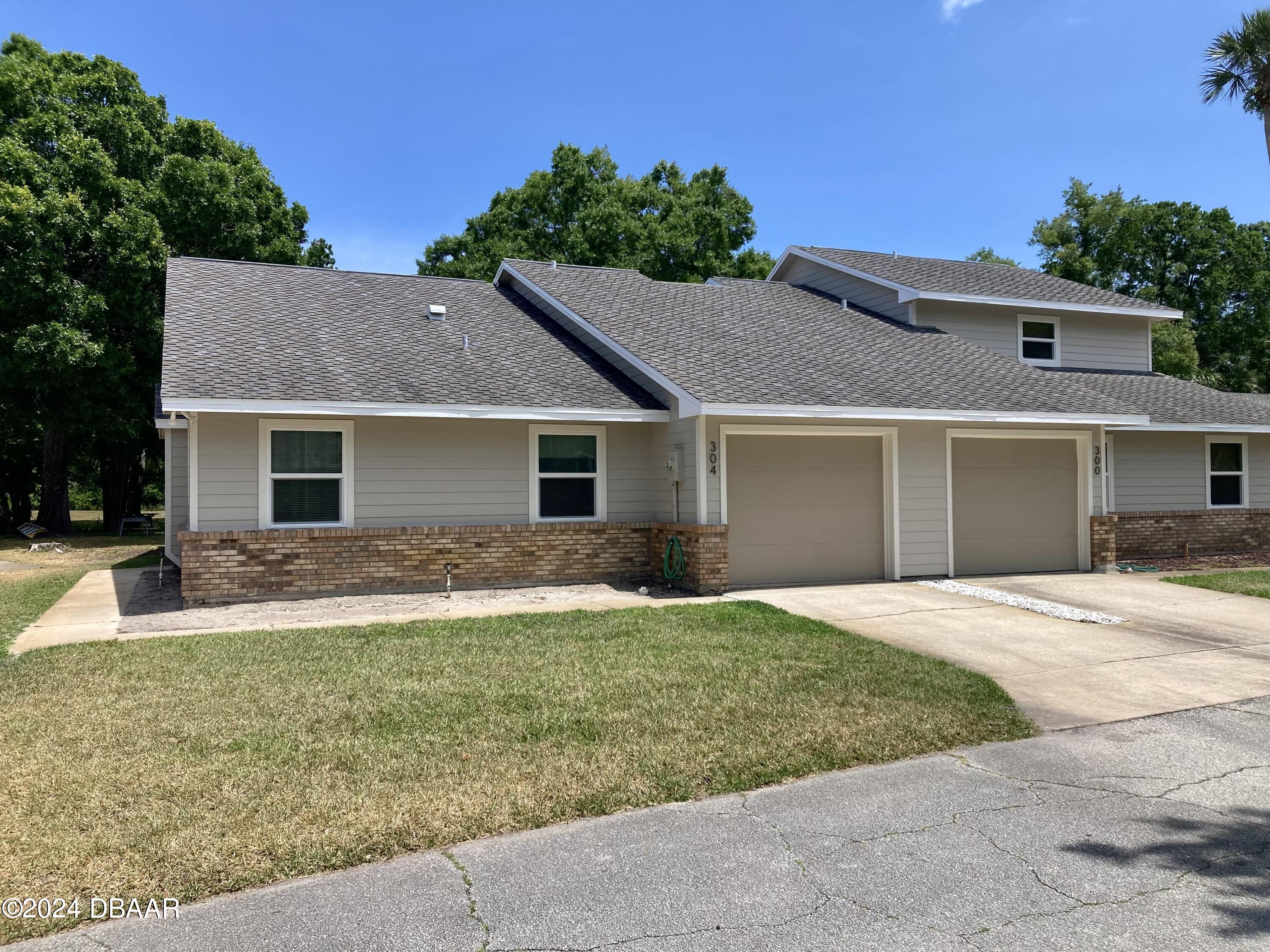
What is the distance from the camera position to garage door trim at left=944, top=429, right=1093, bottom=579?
13219mm

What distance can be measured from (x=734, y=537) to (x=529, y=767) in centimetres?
782

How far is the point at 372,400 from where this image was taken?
442 inches

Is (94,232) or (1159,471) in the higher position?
(94,232)

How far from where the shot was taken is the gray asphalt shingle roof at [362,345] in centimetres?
1135

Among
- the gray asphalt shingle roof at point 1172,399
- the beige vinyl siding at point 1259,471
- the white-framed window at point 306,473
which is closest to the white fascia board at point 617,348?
the white-framed window at point 306,473

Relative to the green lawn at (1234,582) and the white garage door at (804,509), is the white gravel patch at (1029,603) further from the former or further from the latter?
the green lawn at (1234,582)

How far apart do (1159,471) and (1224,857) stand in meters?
15.2

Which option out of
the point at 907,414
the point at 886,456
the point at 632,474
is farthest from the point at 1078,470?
the point at 632,474

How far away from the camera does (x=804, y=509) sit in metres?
12.7

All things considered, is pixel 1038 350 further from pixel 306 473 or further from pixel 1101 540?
pixel 306 473

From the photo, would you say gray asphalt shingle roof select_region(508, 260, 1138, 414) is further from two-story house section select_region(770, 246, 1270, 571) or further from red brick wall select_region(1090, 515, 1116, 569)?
red brick wall select_region(1090, 515, 1116, 569)

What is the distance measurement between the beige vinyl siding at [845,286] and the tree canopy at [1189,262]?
20.7 metres

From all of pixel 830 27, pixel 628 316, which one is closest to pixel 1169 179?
pixel 830 27

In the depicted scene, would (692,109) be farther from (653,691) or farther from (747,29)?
(653,691)
